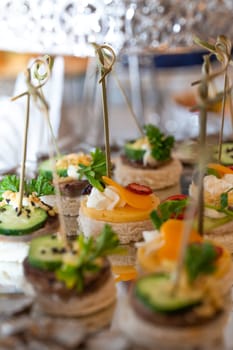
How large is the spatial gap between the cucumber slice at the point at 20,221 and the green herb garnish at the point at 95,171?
21 cm

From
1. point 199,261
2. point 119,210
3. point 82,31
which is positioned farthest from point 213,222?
point 82,31

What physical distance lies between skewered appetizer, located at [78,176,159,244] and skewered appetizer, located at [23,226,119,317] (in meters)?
0.37

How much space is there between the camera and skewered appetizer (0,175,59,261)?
1832 millimetres

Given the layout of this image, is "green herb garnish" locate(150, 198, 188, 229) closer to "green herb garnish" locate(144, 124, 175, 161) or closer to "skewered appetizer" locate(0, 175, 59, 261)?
"skewered appetizer" locate(0, 175, 59, 261)

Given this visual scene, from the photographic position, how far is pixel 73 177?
2.28 meters

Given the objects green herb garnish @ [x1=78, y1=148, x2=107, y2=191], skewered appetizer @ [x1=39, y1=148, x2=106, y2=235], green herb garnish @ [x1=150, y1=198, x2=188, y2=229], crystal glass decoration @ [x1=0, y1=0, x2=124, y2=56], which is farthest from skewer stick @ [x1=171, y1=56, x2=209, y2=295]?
crystal glass decoration @ [x1=0, y1=0, x2=124, y2=56]

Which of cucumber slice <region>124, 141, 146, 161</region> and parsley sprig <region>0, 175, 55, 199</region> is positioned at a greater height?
parsley sprig <region>0, 175, 55, 199</region>

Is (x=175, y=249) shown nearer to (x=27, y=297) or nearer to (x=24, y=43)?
(x=27, y=297)

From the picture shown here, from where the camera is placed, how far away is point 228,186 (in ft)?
6.63

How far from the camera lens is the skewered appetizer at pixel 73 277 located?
58.9 inches

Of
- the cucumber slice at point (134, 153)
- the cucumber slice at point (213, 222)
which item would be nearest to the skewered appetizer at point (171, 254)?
the cucumber slice at point (213, 222)

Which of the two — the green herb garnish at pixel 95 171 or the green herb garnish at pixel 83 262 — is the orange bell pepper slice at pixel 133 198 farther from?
the green herb garnish at pixel 83 262

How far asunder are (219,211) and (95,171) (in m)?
0.44

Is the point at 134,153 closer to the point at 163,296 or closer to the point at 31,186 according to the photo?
the point at 31,186
